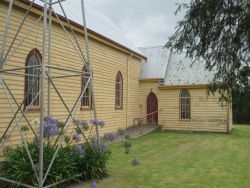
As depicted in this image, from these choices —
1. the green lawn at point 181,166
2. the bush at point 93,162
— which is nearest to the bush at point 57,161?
the bush at point 93,162

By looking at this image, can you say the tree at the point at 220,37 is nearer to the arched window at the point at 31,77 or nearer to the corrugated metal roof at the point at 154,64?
the arched window at the point at 31,77

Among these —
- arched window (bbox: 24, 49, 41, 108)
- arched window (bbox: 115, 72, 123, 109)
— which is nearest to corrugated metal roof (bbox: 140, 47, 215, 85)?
arched window (bbox: 115, 72, 123, 109)

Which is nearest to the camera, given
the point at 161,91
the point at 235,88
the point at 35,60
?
the point at 235,88

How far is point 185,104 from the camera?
78.1 feet

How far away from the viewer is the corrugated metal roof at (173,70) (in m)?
23.8

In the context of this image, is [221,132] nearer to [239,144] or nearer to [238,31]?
[239,144]

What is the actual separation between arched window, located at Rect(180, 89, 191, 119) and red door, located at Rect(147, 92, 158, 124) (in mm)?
2003

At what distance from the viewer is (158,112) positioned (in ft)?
80.3

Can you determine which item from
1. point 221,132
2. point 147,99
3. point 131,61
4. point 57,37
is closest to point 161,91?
point 147,99

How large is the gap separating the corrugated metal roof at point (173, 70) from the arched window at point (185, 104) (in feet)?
2.42

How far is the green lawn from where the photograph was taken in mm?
8891

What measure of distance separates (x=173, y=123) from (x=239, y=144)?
7191 millimetres

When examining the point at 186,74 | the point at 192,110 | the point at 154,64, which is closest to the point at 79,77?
the point at 192,110

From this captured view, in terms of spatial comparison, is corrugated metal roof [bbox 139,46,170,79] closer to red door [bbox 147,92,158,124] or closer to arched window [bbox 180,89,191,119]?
red door [bbox 147,92,158,124]
